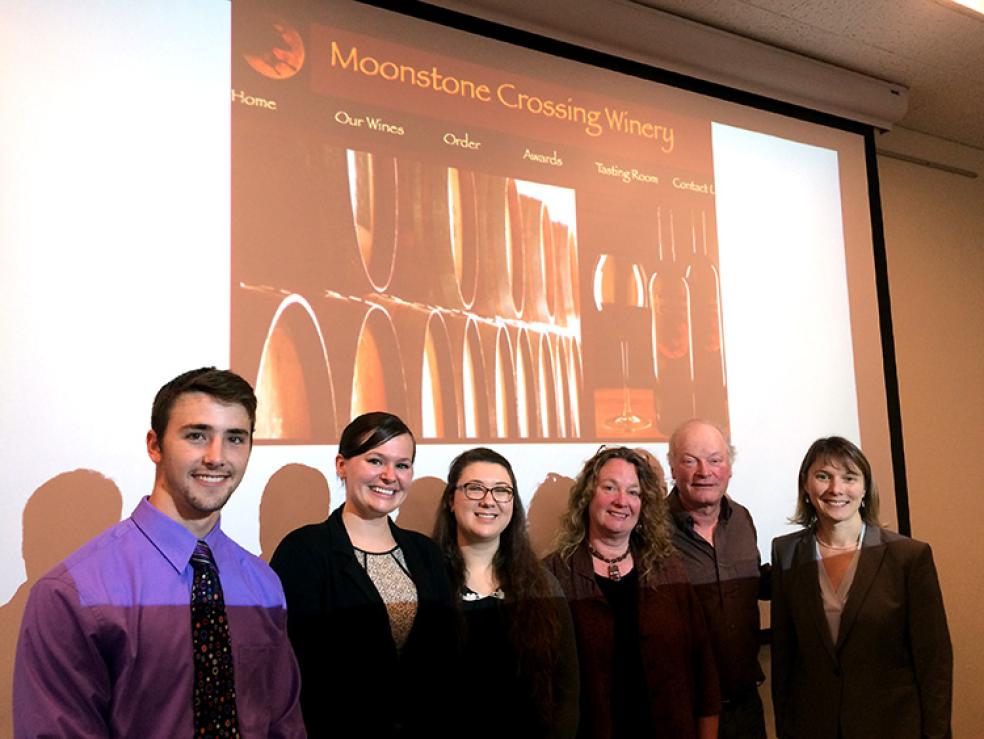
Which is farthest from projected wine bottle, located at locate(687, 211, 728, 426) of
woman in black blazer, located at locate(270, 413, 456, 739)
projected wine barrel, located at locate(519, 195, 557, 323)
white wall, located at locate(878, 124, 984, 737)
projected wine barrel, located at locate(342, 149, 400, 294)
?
woman in black blazer, located at locate(270, 413, 456, 739)

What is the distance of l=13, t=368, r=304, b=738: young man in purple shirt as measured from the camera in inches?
64.0

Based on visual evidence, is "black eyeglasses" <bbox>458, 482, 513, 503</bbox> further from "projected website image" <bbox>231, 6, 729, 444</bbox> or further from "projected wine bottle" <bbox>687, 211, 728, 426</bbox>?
"projected wine bottle" <bbox>687, 211, 728, 426</bbox>

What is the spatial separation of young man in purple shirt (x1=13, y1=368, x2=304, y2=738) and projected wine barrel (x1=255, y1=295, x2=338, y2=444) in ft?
2.63

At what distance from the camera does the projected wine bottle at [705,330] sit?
12.0 feet

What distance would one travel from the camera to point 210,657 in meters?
1.77

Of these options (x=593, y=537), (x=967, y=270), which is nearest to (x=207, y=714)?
(x=593, y=537)

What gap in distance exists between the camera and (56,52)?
8.26 feet

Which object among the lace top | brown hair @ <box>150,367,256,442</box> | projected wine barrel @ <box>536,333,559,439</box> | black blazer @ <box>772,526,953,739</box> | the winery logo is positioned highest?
the winery logo

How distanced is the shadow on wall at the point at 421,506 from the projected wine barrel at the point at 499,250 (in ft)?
1.99

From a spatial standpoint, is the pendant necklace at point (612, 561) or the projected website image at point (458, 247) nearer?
the pendant necklace at point (612, 561)

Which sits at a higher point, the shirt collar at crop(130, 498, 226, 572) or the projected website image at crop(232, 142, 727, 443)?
the projected website image at crop(232, 142, 727, 443)

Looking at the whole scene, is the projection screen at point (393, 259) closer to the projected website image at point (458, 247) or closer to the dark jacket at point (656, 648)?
the projected website image at point (458, 247)

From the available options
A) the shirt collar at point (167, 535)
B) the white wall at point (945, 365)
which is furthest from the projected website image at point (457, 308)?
the white wall at point (945, 365)

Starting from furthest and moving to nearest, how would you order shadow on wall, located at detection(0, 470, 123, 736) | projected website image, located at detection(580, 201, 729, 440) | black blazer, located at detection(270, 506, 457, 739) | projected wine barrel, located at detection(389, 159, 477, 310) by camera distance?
projected website image, located at detection(580, 201, 729, 440) → projected wine barrel, located at detection(389, 159, 477, 310) → shadow on wall, located at detection(0, 470, 123, 736) → black blazer, located at detection(270, 506, 457, 739)
